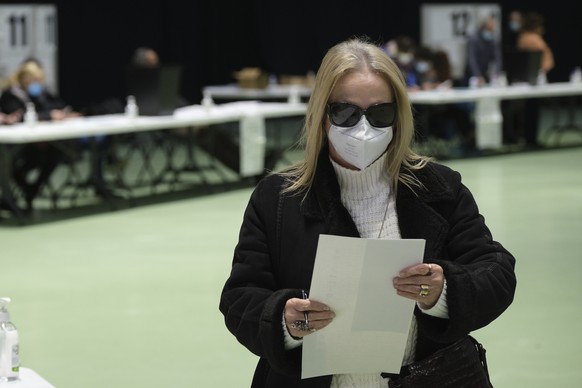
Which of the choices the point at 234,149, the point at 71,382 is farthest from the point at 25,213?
the point at 71,382

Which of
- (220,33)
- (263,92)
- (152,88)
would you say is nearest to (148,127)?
(152,88)

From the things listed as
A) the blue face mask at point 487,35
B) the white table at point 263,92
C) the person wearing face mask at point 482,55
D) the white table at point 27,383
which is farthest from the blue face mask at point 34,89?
the white table at point 27,383

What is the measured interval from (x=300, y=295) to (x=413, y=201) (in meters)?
0.32

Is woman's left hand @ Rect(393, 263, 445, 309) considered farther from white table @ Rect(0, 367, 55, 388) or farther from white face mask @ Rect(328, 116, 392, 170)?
white table @ Rect(0, 367, 55, 388)

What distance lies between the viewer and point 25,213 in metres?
10.4

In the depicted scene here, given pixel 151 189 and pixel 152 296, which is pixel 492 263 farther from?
pixel 151 189

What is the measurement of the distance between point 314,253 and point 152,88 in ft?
29.1

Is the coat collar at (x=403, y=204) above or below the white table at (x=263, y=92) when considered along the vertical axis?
above

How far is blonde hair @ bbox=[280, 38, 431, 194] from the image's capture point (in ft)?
8.03

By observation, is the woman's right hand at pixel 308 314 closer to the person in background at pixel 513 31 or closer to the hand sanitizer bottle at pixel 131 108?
the hand sanitizer bottle at pixel 131 108

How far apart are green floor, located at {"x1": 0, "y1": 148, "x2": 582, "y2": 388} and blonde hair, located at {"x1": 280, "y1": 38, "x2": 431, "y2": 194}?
2.82 m

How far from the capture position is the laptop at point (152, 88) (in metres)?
11.1

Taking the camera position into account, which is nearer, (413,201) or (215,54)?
(413,201)

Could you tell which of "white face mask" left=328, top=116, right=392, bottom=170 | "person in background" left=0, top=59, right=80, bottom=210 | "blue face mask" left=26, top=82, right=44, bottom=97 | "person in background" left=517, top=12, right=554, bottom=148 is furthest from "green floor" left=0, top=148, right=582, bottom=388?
"person in background" left=517, top=12, right=554, bottom=148
